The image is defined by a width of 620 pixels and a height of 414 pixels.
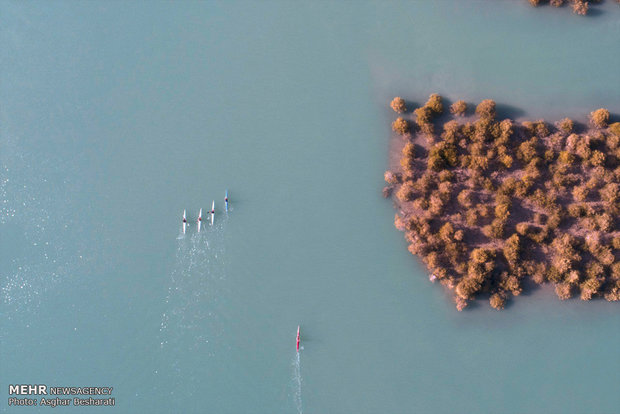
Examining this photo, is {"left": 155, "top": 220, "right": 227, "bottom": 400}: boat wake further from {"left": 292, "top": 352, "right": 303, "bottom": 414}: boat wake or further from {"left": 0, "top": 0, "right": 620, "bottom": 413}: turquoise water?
{"left": 292, "top": 352, "right": 303, "bottom": 414}: boat wake

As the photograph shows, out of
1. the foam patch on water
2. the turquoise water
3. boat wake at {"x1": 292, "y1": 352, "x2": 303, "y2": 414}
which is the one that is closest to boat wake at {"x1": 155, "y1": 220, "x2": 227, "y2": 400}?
the turquoise water

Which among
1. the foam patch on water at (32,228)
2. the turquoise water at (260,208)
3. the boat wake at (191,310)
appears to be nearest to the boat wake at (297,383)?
the turquoise water at (260,208)

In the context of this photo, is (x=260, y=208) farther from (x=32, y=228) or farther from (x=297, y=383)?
(x=32, y=228)

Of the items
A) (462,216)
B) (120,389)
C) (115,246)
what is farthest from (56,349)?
(462,216)

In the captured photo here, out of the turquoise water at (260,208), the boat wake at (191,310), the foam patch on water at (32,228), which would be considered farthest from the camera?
the foam patch on water at (32,228)

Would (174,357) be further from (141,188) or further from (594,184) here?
(594,184)

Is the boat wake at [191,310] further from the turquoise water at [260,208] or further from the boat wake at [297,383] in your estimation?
the boat wake at [297,383]
